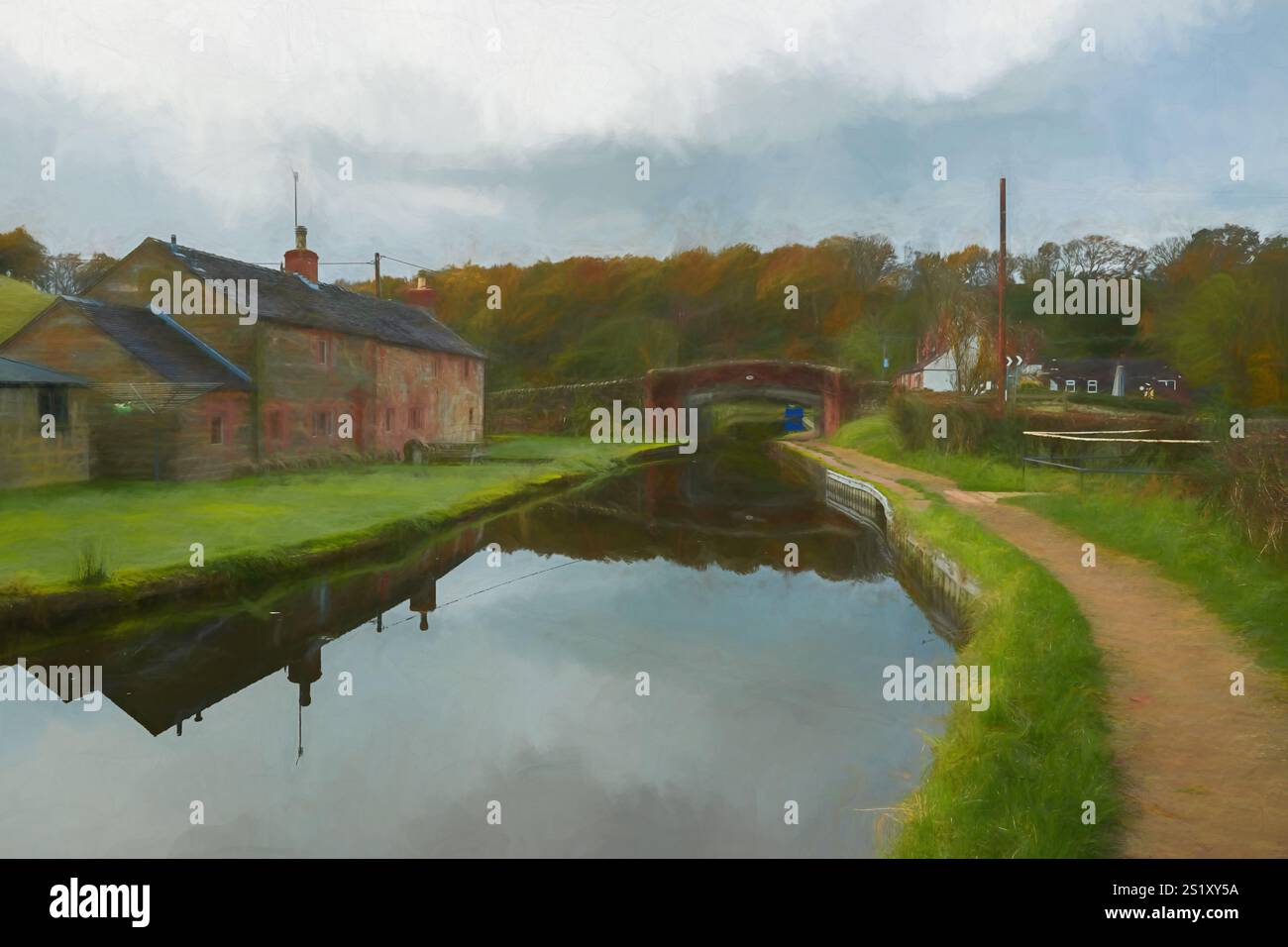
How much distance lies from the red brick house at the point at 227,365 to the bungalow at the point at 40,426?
0.45 meters

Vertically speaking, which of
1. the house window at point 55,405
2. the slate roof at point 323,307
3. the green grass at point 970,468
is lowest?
the green grass at point 970,468

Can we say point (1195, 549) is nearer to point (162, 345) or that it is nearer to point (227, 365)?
point (227, 365)

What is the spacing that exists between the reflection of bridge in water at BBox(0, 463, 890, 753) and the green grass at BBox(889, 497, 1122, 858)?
544cm

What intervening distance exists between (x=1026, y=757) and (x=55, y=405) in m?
19.5

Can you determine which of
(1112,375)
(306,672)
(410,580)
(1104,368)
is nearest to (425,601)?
(410,580)

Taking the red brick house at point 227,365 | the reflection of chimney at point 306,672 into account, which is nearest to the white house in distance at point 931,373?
the red brick house at point 227,365

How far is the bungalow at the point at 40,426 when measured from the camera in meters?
16.5

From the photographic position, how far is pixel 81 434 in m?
18.4

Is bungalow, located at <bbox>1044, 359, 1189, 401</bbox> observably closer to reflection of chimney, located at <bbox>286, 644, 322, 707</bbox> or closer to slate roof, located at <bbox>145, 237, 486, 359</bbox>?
slate roof, located at <bbox>145, 237, 486, 359</bbox>

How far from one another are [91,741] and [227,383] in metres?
15.3

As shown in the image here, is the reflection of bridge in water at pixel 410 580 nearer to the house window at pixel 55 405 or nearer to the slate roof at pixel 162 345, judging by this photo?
the slate roof at pixel 162 345

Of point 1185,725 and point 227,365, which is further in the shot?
point 227,365

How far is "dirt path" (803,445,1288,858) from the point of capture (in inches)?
162

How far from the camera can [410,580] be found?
12.3m
